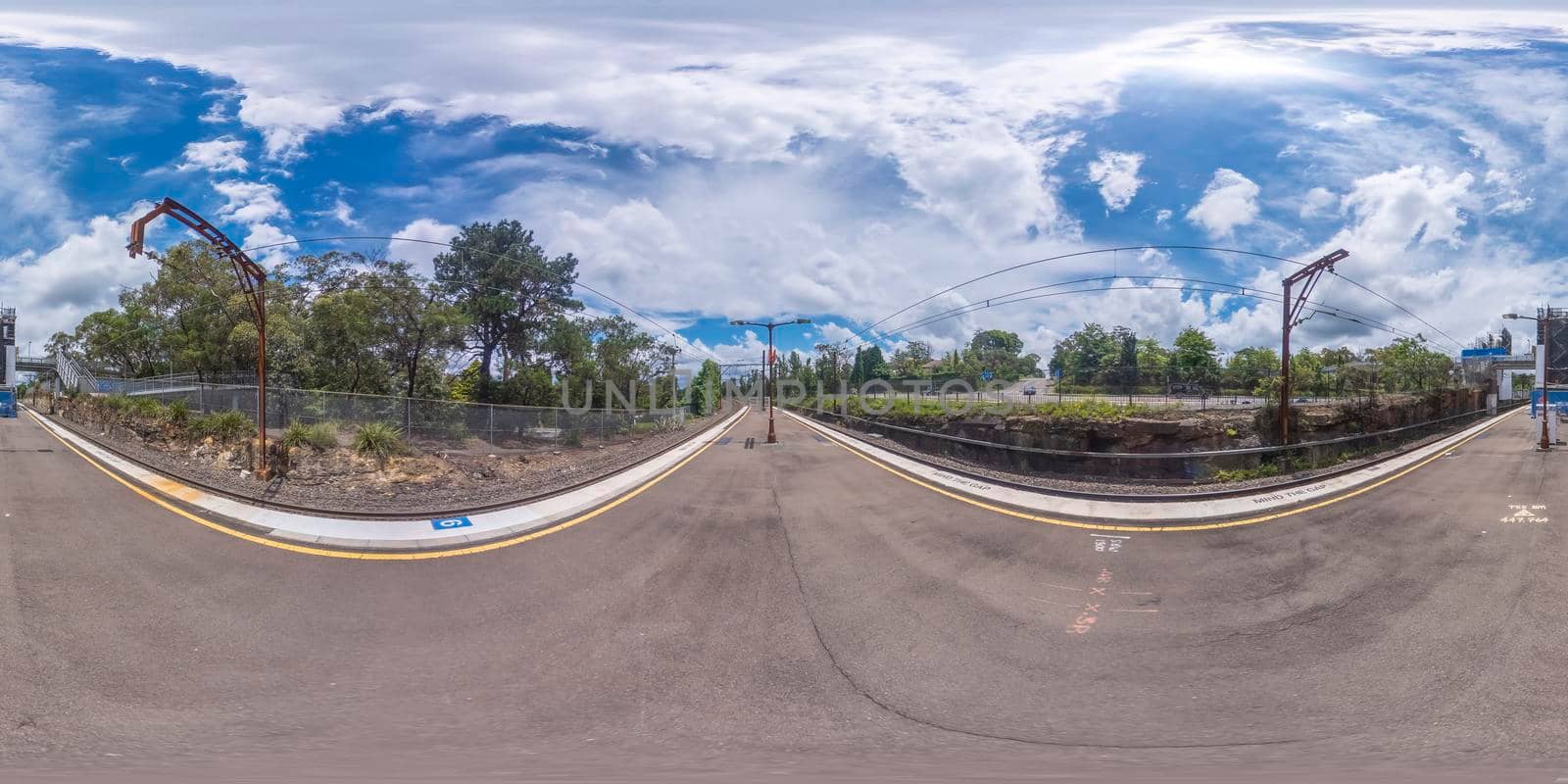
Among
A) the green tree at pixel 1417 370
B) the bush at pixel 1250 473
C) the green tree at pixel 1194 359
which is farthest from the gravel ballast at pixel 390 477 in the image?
the green tree at pixel 1417 370

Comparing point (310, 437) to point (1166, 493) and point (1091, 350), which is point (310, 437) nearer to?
point (1166, 493)

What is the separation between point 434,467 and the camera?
17484 millimetres

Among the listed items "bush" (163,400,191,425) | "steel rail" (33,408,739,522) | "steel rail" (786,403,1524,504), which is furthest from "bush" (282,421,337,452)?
"steel rail" (786,403,1524,504)

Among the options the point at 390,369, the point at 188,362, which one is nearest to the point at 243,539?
the point at 390,369

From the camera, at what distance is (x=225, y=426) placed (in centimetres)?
2005

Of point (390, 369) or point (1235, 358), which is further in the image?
point (1235, 358)

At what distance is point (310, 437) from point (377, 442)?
1510 millimetres

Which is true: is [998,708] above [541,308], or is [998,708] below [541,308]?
below

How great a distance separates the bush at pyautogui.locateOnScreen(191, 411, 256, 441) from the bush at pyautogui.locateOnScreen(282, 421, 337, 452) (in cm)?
426

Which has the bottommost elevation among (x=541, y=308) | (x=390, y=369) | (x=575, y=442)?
(x=575, y=442)

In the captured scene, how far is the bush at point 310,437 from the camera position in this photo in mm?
16250

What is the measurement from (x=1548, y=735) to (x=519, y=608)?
24.5 ft

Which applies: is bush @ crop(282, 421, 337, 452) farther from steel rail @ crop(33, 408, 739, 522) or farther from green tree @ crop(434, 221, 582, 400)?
green tree @ crop(434, 221, 582, 400)

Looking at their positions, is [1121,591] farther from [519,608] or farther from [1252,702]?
[519,608]
